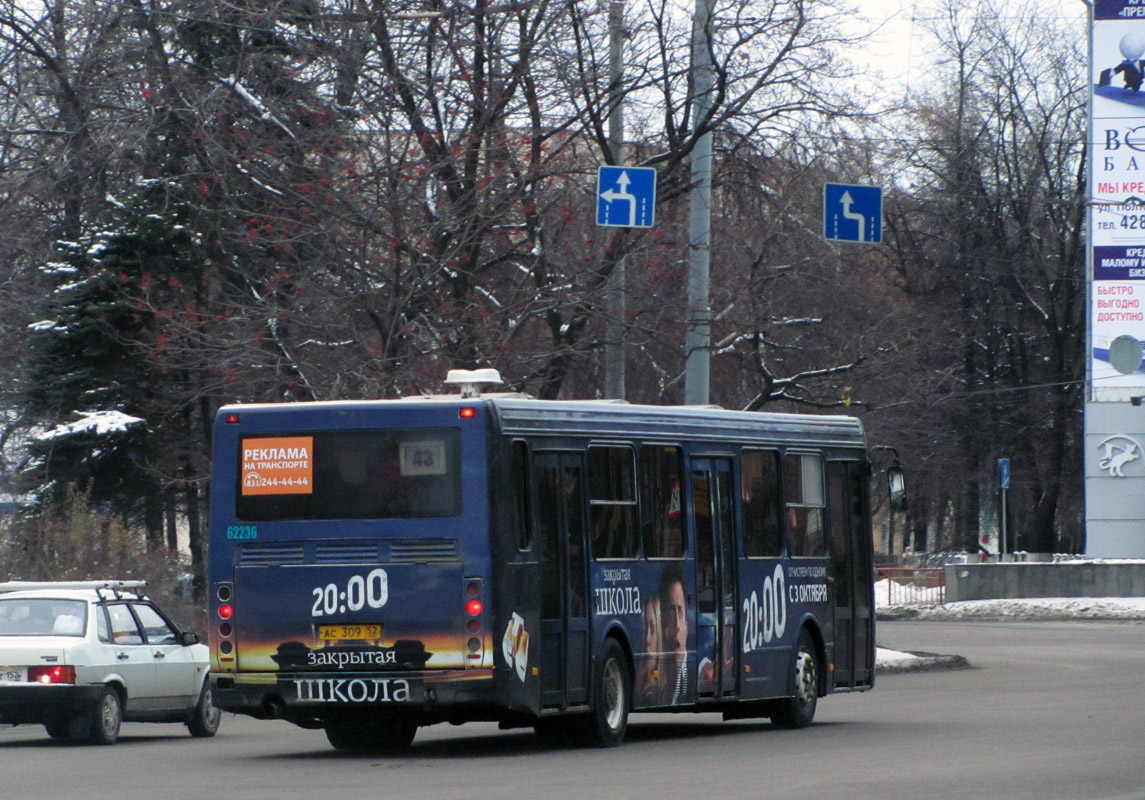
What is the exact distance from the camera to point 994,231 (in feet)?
205

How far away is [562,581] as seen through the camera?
15.2 metres

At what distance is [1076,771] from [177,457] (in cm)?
2559

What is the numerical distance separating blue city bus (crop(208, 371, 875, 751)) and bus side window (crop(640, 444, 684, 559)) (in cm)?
2

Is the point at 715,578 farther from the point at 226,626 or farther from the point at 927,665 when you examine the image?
the point at 927,665

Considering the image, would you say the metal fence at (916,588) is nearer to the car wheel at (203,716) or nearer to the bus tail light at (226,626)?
the car wheel at (203,716)

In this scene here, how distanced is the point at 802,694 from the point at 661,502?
319cm

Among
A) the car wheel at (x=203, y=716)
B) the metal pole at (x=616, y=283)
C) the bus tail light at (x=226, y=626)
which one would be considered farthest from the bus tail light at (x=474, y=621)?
the metal pole at (x=616, y=283)

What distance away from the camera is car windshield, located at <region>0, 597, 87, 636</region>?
58.6 ft

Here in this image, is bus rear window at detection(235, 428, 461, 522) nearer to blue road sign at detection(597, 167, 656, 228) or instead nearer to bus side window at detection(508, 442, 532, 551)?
bus side window at detection(508, 442, 532, 551)

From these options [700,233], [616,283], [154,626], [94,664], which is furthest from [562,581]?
[700,233]

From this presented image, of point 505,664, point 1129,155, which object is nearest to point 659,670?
point 505,664

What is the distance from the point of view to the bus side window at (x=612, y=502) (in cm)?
1570

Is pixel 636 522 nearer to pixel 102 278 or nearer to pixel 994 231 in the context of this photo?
pixel 102 278

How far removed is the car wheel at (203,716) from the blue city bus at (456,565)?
3366 millimetres
